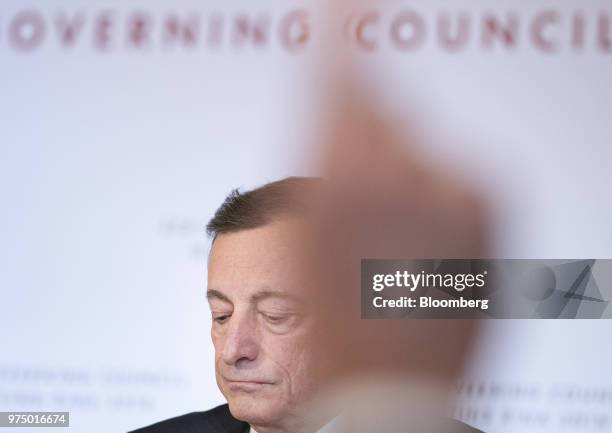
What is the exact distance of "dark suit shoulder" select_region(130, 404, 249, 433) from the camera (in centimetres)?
172

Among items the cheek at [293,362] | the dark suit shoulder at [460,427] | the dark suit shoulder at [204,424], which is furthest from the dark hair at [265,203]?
the dark suit shoulder at [460,427]

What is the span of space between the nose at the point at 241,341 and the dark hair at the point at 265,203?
175 mm

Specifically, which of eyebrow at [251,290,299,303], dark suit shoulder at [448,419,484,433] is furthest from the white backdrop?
eyebrow at [251,290,299,303]

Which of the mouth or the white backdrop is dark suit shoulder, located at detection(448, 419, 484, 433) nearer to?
the white backdrop

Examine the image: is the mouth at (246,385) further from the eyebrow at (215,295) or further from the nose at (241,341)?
the eyebrow at (215,295)

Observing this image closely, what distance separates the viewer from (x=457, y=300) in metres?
1.68

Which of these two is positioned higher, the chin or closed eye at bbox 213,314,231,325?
closed eye at bbox 213,314,231,325

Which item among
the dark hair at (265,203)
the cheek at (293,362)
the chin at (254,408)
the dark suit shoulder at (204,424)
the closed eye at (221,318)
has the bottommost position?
the dark suit shoulder at (204,424)

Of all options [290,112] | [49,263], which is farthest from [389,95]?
[49,263]

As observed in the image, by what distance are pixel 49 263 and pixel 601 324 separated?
1078 millimetres

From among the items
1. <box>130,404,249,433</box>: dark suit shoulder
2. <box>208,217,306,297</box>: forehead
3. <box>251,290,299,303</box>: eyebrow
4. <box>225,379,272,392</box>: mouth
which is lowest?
<box>130,404,249,433</box>: dark suit shoulder

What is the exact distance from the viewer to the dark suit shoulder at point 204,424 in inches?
67.6

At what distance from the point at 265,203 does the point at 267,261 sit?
0.38ft

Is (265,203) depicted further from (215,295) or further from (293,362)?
(293,362)
